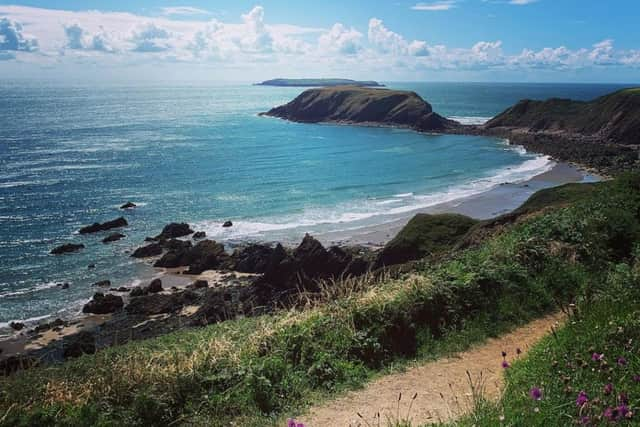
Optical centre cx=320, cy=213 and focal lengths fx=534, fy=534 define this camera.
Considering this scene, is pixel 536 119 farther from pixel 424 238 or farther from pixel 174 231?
pixel 424 238

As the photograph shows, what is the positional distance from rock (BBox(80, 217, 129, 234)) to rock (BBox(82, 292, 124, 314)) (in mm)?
14585

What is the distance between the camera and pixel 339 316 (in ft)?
28.5

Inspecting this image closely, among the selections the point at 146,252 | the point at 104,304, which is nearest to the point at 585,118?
→ the point at 146,252

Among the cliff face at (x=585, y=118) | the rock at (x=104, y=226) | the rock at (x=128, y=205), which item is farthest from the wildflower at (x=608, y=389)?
the cliff face at (x=585, y=118)

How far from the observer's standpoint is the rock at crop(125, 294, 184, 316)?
27734 millimetres

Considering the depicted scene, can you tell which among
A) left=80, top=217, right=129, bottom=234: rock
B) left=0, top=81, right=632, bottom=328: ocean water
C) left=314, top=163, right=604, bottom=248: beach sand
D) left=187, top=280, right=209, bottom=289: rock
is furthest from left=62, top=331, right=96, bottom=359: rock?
left=80, top=217, right=129, bottom=234: rock

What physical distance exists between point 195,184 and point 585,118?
6894 centimetres

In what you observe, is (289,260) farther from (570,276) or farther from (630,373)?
(630,373)

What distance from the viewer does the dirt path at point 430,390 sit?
245 inches

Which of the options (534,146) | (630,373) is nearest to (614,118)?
(534,146)

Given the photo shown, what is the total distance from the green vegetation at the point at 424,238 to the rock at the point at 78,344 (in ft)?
46.6

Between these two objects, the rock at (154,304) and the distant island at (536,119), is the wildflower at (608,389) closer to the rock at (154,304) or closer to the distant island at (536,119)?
the rock at (154,304)

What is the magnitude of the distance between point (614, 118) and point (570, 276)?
87157mm

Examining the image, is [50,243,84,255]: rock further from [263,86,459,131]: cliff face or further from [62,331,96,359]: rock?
[263,86,459,131]: cliff face
